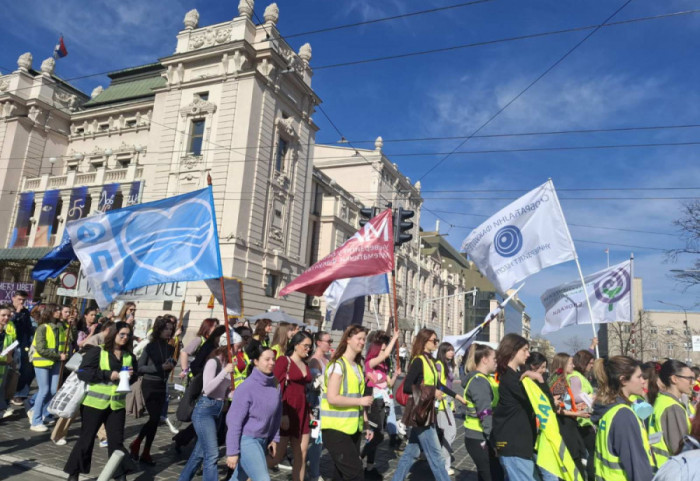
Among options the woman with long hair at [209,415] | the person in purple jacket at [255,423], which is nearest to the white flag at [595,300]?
the woman with long hair at [209,415]

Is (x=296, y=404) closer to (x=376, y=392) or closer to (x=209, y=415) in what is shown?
(x=209, y=415)

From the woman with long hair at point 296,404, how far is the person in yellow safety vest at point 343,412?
2.17 ft

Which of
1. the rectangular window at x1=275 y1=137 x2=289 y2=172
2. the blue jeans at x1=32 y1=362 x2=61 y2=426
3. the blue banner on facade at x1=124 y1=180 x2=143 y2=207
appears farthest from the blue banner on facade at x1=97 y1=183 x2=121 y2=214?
the blue jeans at x1=32 y1=362 x2=61 y2=426

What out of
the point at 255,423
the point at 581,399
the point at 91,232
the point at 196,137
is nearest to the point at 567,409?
the point at 581,399

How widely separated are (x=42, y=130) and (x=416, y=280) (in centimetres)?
3681

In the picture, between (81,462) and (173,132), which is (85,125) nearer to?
(173,132)

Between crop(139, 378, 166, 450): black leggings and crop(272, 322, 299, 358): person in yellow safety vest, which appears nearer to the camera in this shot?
crop(139, 378, 166, 450): black leggings

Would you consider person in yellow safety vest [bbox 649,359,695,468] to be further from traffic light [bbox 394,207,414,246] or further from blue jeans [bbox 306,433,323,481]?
traffic light [bbox 394,207,414,246]

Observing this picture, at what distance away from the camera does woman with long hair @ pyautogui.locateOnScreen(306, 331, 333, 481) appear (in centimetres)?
618

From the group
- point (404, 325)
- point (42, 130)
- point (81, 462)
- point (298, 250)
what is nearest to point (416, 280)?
point (404, 325)

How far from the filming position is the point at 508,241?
8.74 meters

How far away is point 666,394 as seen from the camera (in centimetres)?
436

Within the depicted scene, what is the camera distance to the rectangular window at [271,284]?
93.6 ft

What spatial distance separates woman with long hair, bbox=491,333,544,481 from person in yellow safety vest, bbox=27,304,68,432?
728cm
